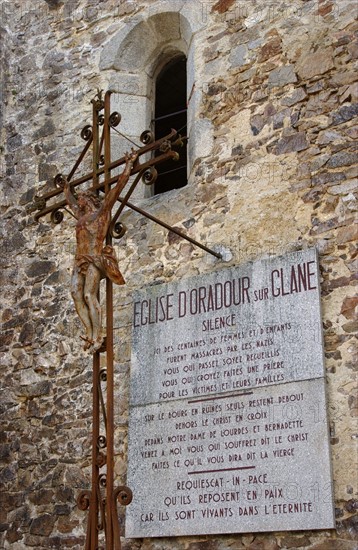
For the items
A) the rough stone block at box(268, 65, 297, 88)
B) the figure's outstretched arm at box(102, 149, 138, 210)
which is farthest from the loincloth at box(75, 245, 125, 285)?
the rough stone block at box(268, 65, 297, 88)

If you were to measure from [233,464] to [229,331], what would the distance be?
3.08 ft

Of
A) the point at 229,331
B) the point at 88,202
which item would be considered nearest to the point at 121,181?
the point at 88,202

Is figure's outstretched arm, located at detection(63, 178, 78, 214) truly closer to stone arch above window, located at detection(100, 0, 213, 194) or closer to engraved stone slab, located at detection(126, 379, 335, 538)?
engraved stone slab, located at detection(126, 379, 335, 538)

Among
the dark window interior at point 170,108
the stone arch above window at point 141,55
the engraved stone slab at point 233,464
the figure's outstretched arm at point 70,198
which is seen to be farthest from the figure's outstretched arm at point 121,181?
the dark window interior at point 170,108

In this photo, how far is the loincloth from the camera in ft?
19.3

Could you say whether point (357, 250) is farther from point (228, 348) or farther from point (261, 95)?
point (261, 95)

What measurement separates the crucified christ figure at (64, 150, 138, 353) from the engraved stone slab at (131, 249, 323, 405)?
3.76ft

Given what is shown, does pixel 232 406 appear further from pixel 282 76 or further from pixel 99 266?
pixel 282 76

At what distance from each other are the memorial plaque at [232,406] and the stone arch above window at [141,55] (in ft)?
6.58

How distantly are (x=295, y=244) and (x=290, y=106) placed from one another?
3.62 feet

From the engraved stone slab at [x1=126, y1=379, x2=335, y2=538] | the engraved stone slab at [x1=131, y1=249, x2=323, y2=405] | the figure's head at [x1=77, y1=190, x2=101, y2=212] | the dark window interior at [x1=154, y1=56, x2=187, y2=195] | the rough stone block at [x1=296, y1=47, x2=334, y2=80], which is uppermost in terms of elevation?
the dark window interior at [x1=154, y1=56, x2=187, y2=195]

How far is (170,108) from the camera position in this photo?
966 centimetres

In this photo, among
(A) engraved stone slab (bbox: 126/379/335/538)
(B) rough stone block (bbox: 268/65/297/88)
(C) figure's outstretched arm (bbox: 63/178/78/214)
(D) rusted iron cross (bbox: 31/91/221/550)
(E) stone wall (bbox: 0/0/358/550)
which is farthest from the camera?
(B) rough stone block (bbox: 268/65/297/88)

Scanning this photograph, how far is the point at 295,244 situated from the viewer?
6.74 meters
